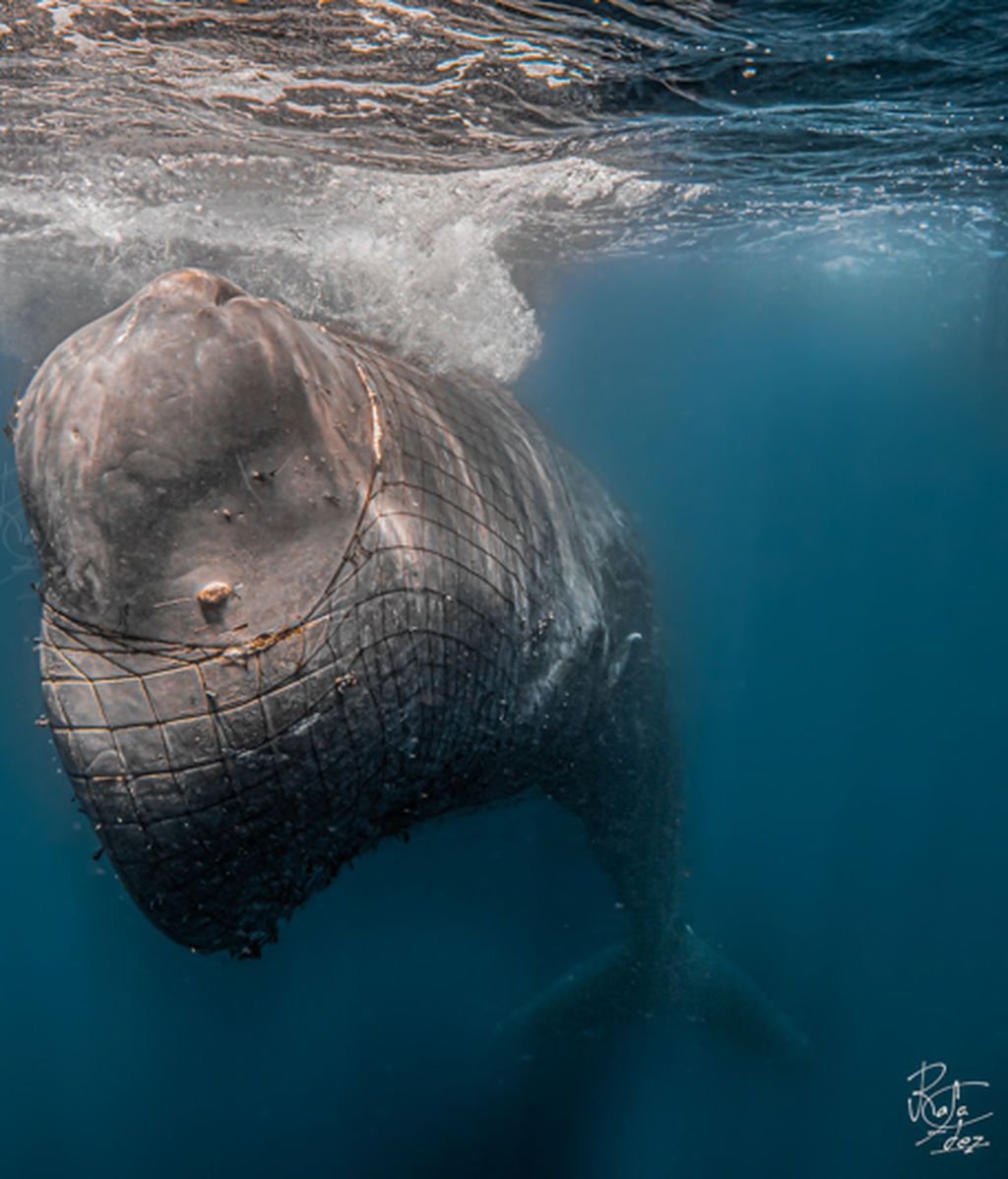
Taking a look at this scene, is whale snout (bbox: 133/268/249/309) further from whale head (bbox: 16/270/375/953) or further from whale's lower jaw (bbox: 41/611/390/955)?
whale's lower jaw (bbox: 41/611/390/955)

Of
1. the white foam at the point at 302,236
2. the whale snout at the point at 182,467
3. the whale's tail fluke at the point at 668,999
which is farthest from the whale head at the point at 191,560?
the whale's tail fluke at the point at 668,999

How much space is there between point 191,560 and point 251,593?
0.84 feet

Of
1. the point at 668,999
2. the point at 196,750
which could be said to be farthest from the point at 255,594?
the point at 668,999

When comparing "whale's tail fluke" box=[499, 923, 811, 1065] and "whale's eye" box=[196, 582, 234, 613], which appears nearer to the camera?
"whale's eye" box=[196, 582, 234, 613]

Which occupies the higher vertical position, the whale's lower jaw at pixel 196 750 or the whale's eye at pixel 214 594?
the whale's eye at pixel 214 594

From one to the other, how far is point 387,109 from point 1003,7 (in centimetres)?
554

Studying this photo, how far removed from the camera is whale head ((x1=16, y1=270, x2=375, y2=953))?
3.01 m

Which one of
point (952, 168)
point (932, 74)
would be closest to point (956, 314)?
point (952, 168)

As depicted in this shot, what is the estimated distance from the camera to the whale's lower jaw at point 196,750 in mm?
3266

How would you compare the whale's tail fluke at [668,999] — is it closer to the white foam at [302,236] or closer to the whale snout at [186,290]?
the white foam at [302,236]

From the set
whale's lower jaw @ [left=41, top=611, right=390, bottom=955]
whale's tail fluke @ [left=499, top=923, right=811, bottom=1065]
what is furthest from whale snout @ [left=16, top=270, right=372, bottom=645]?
whale's tail fluke @ [left=499, top=923, right=811, bottom=1065]

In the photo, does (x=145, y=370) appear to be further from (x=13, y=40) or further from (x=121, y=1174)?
(x=121, y=1174)

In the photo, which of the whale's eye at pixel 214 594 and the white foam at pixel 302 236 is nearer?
the whale's eye at pixel 214 594

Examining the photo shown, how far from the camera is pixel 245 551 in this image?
10.5 feet
